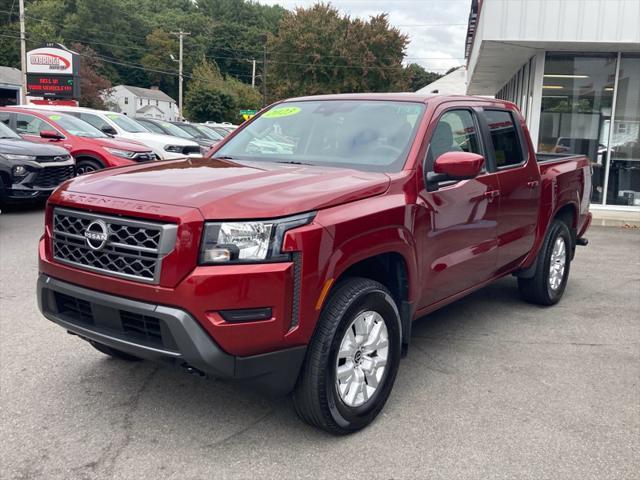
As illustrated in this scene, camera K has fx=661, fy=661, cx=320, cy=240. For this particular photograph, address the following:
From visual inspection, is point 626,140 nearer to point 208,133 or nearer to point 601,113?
point 601,113

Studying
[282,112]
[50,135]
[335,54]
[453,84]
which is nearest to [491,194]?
[282,112]

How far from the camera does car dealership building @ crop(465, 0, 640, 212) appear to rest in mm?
12016

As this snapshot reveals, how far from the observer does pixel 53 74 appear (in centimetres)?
2633

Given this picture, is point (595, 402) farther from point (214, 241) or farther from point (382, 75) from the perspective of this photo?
point (382, 75)

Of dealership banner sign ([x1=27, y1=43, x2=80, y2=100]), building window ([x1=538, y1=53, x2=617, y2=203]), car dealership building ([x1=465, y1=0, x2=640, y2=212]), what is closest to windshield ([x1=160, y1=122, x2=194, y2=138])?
car dealership building ([x1=465, y1=0, x2=640, y2=212])

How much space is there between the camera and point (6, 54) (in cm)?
6631

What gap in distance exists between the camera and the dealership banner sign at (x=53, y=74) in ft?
86.2

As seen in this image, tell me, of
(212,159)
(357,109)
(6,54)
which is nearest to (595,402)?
(357,109)

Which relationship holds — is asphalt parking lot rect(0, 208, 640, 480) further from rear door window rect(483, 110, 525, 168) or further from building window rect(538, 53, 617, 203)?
building window rect(538, 53, 617, 203)

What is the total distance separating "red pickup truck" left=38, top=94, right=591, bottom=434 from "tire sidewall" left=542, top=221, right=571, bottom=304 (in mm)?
1359

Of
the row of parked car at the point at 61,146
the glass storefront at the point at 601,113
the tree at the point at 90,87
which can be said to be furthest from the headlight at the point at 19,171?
the tree at the point at 90,87

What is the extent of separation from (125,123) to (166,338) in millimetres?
13612

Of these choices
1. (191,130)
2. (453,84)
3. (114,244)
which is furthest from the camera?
(453,84)

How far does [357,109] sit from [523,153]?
5.60ft
